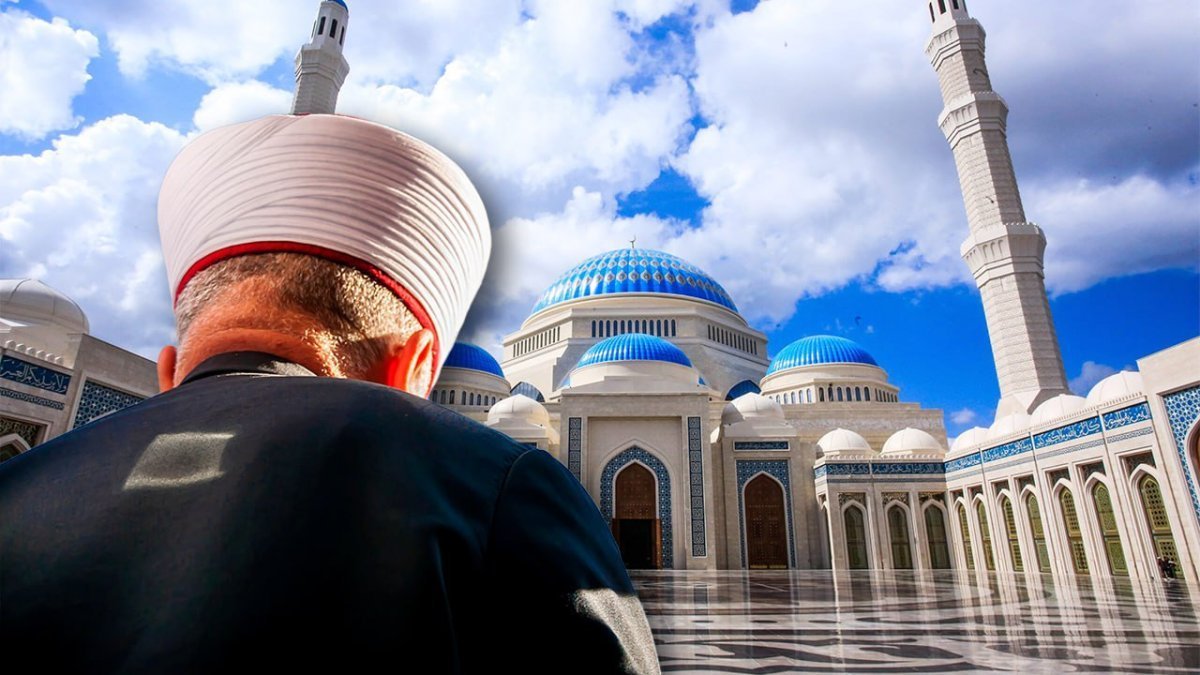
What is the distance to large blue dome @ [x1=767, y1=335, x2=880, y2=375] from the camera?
14.2 meters

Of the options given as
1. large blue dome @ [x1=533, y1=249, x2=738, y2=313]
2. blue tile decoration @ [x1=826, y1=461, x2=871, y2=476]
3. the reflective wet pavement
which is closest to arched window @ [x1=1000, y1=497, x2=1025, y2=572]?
blue tile decoration @ [x1=826, y1=461, x2=871, y2=476]

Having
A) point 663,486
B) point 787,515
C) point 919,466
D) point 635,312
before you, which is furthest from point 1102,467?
point 635,312

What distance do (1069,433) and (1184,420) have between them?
151 cm

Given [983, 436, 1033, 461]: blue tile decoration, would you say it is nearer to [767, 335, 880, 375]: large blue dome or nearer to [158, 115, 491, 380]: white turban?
[767, 335, 880, 375]: large blue dome

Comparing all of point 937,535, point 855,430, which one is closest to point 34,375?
point 937,535

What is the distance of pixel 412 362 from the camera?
1.90 ft

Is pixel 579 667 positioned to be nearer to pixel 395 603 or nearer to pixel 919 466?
pixel 395 603

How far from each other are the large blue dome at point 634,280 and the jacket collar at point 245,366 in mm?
15376

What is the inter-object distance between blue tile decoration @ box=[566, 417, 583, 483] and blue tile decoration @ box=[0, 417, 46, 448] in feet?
19.4

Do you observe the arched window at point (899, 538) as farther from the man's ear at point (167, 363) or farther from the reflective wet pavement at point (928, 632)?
the man's ear at point (167, 363)

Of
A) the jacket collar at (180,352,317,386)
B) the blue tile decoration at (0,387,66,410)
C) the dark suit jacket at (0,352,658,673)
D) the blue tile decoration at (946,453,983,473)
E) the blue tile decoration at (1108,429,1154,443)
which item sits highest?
the blue tile decoration at (946,453,983,473)

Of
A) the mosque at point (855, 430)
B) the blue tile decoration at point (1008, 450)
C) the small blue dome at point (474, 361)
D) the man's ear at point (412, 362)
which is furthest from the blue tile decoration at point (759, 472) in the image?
the man's ear at point (412, 362)

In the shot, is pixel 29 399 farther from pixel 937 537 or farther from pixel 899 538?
pixel 937 537

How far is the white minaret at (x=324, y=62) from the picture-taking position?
11406 mm
